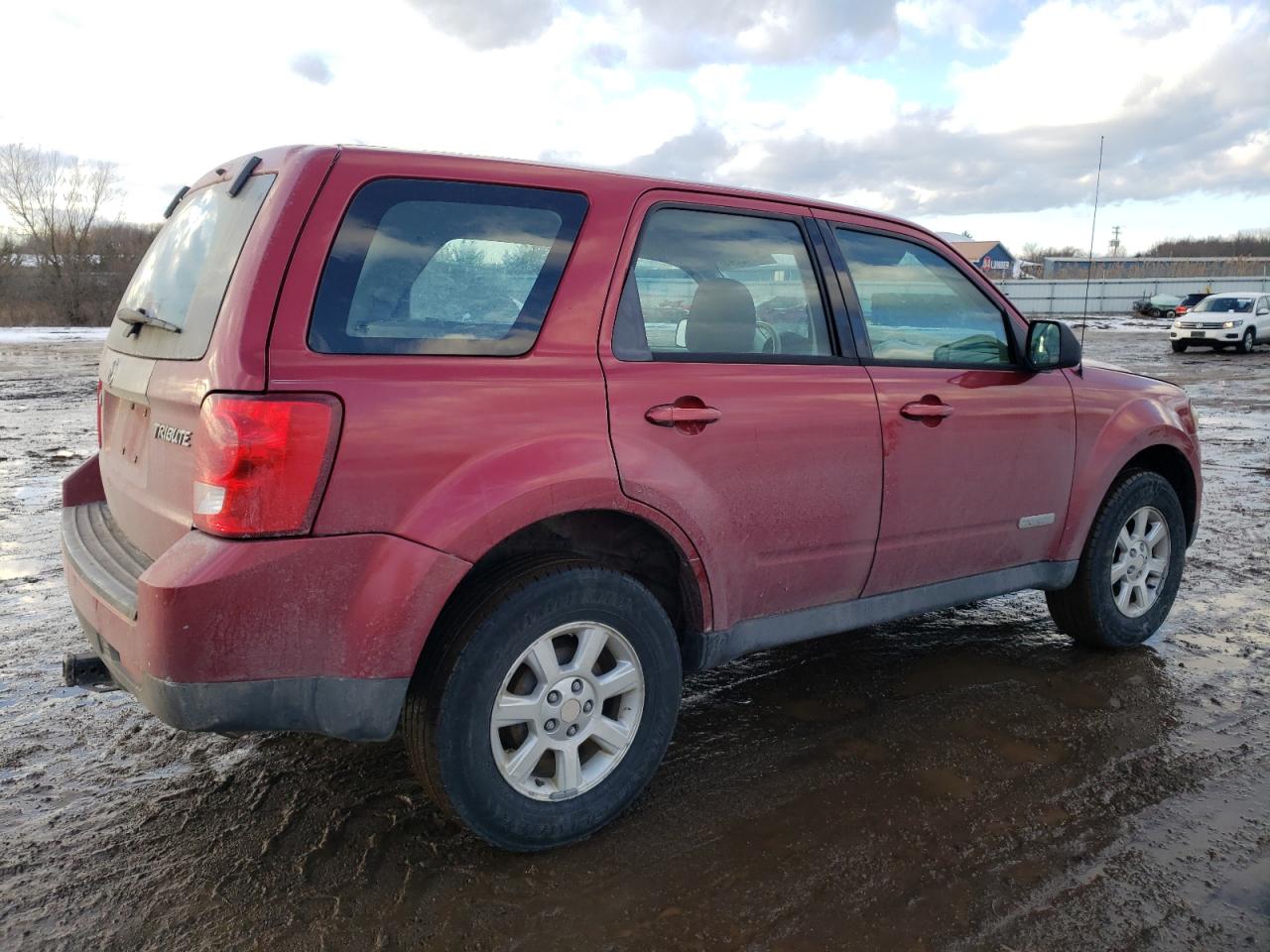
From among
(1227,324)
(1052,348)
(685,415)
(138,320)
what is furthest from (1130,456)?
(1227,324)

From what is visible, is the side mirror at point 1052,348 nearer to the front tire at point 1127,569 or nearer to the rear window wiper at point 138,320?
the front tire at point 1127,569

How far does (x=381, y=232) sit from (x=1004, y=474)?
2.52 metres

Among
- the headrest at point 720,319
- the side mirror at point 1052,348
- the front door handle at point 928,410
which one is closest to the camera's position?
the headrest at point 720,319

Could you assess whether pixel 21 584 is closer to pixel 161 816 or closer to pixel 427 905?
pixel 161 816

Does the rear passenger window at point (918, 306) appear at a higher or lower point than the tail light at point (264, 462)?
higher

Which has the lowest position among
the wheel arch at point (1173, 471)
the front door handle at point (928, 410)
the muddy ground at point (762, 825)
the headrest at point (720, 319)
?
the muddy ground at point (762, 825)

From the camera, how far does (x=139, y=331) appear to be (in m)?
2.95

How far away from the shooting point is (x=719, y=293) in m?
3.21

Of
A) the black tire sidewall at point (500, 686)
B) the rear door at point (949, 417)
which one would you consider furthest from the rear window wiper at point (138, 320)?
the rear door at point (949, 417)

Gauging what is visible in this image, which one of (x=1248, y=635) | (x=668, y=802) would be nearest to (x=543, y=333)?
(x=668, y=802)

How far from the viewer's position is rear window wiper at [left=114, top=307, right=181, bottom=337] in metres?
2.75

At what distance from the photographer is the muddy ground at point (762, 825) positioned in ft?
8.03

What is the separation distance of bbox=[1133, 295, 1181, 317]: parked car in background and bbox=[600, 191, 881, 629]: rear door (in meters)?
52.1

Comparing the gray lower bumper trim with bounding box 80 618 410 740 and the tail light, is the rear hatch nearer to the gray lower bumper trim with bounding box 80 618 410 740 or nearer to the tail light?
the tail light
